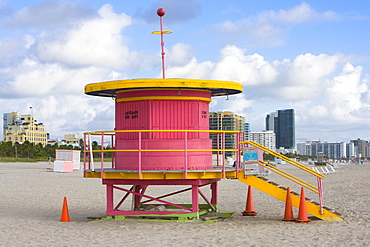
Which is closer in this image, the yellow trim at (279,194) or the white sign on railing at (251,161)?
the white sign on railing at (251,161)

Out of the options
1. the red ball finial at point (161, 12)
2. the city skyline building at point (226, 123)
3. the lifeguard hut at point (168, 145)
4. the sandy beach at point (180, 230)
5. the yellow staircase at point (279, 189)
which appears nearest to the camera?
the sandy beach at point (180, 230)

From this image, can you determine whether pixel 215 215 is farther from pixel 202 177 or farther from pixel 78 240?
pixel 78 240

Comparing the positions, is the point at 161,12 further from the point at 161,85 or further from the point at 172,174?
the point at 172,174

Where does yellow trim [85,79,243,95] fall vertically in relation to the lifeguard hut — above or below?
above

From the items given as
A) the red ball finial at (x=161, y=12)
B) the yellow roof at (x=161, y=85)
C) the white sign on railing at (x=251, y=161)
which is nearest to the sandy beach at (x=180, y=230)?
the white sign on railing at (x=251, y=161)

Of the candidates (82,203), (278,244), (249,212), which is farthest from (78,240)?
(82,203)

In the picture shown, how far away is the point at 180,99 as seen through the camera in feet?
51.2

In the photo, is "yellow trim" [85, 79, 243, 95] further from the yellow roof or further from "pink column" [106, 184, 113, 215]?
"pink column" [106, 184, 113, 215]

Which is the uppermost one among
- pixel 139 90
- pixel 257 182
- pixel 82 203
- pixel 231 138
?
pixel 139 90

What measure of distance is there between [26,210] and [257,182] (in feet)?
29.8

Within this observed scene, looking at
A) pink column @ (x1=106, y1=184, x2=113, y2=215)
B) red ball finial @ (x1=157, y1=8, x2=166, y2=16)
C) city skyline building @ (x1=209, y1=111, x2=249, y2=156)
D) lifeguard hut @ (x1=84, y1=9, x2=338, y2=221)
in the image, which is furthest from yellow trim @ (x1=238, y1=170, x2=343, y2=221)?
red ball finial @ (x1=157, y1=8, x2=166, y2=16)

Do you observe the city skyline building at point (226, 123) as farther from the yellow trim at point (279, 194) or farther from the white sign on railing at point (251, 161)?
the yellow trim at point (279, 194)

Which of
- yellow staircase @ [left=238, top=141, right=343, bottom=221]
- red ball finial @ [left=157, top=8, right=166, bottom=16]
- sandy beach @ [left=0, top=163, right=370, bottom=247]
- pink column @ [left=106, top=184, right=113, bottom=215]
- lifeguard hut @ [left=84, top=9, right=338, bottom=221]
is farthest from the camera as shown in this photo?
red ball finial @ [left=157, top=8, right=166, bottom=16]

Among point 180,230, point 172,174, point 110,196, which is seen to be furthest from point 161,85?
point 180,230
